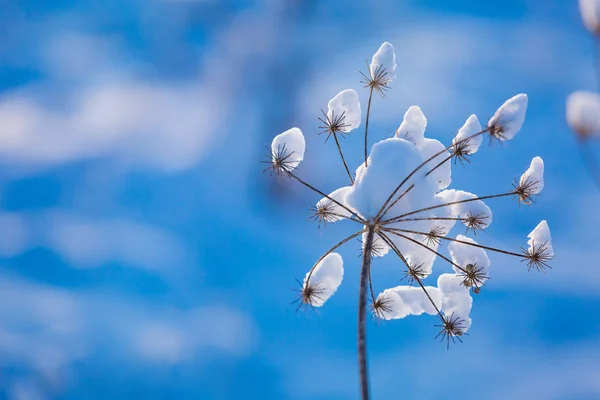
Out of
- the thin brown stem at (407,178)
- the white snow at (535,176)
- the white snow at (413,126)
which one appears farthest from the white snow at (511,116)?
the white snow at (413,126)

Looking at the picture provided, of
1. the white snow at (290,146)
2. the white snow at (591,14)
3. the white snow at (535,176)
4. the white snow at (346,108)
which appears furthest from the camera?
the white snow at (346,108)

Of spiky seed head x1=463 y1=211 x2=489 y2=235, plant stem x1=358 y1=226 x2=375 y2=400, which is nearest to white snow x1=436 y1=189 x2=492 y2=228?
spiky seed head x1=463 y1=211 x2=489 y2=235

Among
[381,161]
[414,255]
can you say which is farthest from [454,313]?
[381,161]

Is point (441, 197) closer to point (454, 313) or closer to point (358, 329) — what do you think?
point (454, 313)

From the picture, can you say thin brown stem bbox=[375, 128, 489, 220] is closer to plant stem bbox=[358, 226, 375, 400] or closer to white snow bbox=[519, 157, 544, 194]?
plant stem bbox=[358, 226, 375, 400]

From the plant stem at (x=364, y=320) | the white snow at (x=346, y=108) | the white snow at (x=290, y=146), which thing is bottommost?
the plant stem at (x=364, y=320)

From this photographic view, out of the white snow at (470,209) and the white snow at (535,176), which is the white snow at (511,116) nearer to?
the white snow at (535,176)

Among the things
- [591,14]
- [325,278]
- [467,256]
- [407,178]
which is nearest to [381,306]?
[325,278]
